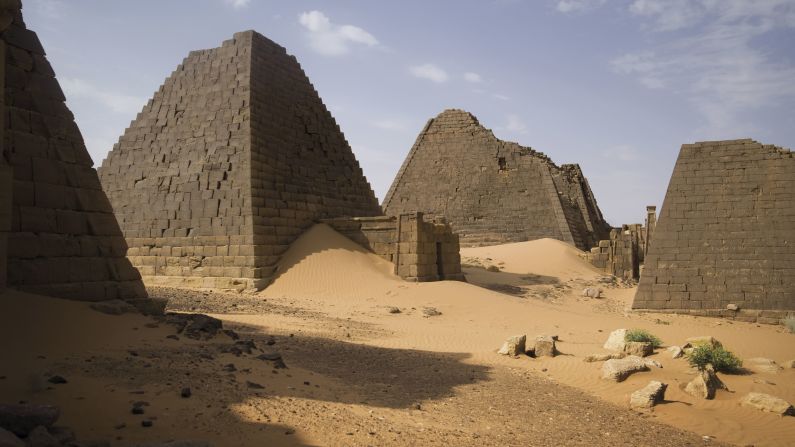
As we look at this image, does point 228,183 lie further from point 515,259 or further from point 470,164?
point 470,164

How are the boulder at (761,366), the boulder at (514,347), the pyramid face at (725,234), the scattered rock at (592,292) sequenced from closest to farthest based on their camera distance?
the boulder at (761,366)
the boulder at (514,347)
the pyramid face at (725,234)
the scattered rock at (592,292)

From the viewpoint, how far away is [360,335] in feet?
32.2

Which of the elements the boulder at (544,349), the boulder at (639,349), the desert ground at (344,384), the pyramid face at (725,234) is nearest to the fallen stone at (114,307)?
the desert ground at (344,384)

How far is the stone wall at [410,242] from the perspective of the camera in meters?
16.0

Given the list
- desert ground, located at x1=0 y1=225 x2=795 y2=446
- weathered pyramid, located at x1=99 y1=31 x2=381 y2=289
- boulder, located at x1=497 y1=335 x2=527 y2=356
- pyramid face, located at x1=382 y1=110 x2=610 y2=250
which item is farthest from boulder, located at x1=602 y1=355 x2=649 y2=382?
pyramid face, located at x1=382 y1=110 x2=610 y2=250

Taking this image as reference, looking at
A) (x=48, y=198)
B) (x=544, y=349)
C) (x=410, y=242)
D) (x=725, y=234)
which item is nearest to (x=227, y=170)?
(x=410, y=242)

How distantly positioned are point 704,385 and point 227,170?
13356mm

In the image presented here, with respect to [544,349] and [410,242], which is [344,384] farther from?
[410,242]

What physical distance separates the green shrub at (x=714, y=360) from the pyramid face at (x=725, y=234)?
5.96 meters

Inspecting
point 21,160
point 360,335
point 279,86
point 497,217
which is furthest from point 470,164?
point 21,160

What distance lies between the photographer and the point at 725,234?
1321 centimetres

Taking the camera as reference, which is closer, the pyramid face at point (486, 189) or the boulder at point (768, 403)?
the boulder at point (768, 403)

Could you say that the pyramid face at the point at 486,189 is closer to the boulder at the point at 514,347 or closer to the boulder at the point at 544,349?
the boulder at the point at 544,349

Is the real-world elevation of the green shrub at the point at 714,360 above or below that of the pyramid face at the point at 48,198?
below
